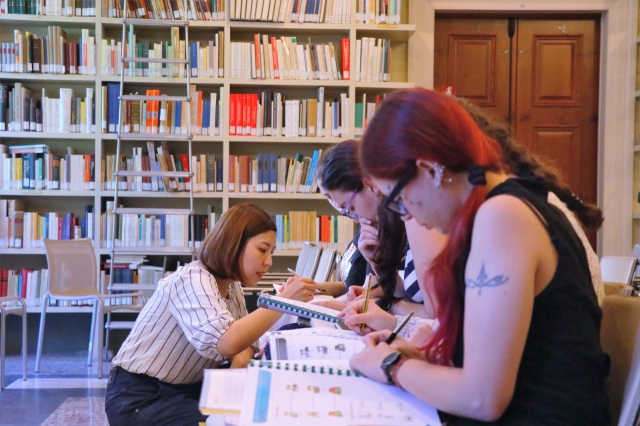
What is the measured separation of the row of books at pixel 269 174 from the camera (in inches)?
211

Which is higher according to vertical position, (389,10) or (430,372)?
(389,10)

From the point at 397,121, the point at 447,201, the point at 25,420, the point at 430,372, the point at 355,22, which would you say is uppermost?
the point at 355,22

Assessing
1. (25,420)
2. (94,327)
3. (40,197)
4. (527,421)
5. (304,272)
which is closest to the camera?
(527,421)

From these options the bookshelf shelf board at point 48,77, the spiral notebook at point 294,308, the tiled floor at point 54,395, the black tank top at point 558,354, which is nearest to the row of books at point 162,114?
the bookshelf shelf board at point 48,77

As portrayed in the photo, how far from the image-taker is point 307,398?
94 centimetres

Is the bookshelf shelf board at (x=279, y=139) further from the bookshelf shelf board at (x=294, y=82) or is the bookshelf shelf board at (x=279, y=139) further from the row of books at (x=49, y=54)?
the row of books at (x=49, y=54)

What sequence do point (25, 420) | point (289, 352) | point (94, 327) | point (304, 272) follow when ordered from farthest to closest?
1. point (94, 327)
2. point (304, 272)
3. point (25, 420)
4. point (289, 352)

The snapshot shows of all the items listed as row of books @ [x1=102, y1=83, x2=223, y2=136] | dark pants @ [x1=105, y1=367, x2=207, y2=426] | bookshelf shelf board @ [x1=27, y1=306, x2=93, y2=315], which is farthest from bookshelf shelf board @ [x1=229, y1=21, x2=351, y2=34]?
dark pants @ [x1=105, y1=367, x2=207, y2=426]

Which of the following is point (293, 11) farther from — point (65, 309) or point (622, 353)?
point (622, 353)

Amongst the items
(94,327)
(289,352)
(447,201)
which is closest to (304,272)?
(94,327)

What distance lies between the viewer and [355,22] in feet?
17.5


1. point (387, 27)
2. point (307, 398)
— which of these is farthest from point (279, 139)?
point (307, 398)

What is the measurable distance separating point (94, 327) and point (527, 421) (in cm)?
466

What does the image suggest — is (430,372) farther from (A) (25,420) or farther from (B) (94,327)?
(B) (94,327)
